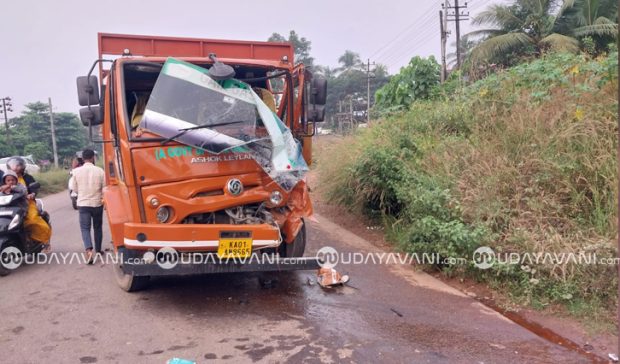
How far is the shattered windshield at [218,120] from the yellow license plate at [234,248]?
696 millimetres

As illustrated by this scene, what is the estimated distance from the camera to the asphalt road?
3600 mm

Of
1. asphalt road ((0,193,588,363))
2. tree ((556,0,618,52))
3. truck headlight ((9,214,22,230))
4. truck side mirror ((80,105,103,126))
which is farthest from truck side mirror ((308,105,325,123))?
tree ((556,0,618,52))

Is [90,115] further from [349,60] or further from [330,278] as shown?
[349,60]

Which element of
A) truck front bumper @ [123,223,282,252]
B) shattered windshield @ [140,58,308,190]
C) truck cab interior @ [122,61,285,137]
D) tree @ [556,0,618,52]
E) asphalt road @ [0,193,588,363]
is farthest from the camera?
tree @ [556,0,618,52]

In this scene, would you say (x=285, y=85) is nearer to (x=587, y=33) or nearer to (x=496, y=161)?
(x=496, y=161)

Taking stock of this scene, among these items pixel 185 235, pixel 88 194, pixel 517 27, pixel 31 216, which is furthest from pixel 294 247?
pixel 517 27

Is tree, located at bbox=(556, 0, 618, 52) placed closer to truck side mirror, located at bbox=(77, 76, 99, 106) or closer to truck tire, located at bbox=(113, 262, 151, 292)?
truck side mirror, located at bbox=(77, 76, 99, 106)

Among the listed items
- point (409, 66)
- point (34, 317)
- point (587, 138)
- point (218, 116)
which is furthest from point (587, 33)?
point (34, 317)

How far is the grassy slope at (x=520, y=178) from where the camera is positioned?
4488mm

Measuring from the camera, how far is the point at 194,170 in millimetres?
4441

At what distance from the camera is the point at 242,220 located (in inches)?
180

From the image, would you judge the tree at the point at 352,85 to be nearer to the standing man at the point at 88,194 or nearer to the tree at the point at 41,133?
the tree at the point at 41,133

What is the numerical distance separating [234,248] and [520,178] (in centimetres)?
330

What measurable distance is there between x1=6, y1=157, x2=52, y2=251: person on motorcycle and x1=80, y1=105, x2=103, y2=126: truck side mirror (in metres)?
2.31
